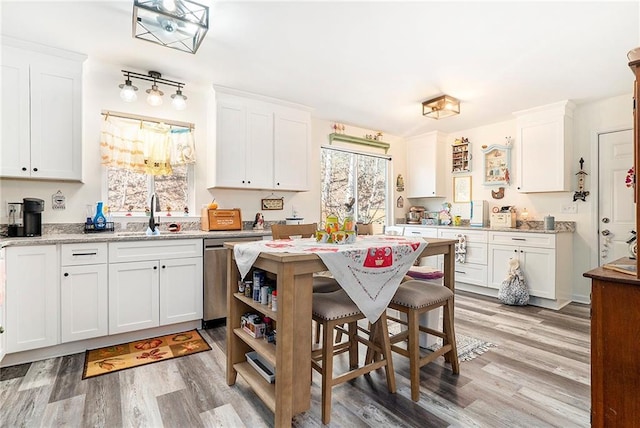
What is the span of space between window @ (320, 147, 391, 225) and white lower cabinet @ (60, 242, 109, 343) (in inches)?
112

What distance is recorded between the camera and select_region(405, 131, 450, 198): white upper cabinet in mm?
5148

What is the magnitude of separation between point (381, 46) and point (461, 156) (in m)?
3.12

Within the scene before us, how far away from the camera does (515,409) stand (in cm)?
180

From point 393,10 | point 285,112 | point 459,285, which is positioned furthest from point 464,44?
point 459,285

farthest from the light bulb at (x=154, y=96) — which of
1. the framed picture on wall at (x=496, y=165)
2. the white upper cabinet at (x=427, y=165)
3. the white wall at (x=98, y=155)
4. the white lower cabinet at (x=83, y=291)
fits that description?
the framed picture on wall at (x=496, y=165)

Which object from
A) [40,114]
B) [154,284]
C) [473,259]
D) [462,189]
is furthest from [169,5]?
[462,189]

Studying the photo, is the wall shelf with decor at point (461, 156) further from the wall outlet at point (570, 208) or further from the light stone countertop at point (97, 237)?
the light stone countertop at point (97, 237)

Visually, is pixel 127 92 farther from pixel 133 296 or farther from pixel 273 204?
pixel 273 204

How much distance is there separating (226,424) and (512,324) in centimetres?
290

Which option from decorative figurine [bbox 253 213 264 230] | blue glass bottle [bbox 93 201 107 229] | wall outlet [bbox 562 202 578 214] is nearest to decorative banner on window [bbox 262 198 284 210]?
decorative figurine [bbox 253 213 264 230]

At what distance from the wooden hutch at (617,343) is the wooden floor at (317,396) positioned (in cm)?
46

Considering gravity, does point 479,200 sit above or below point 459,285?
above

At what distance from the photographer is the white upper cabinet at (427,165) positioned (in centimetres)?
515

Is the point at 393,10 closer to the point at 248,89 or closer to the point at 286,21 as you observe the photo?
the point at 286,21
